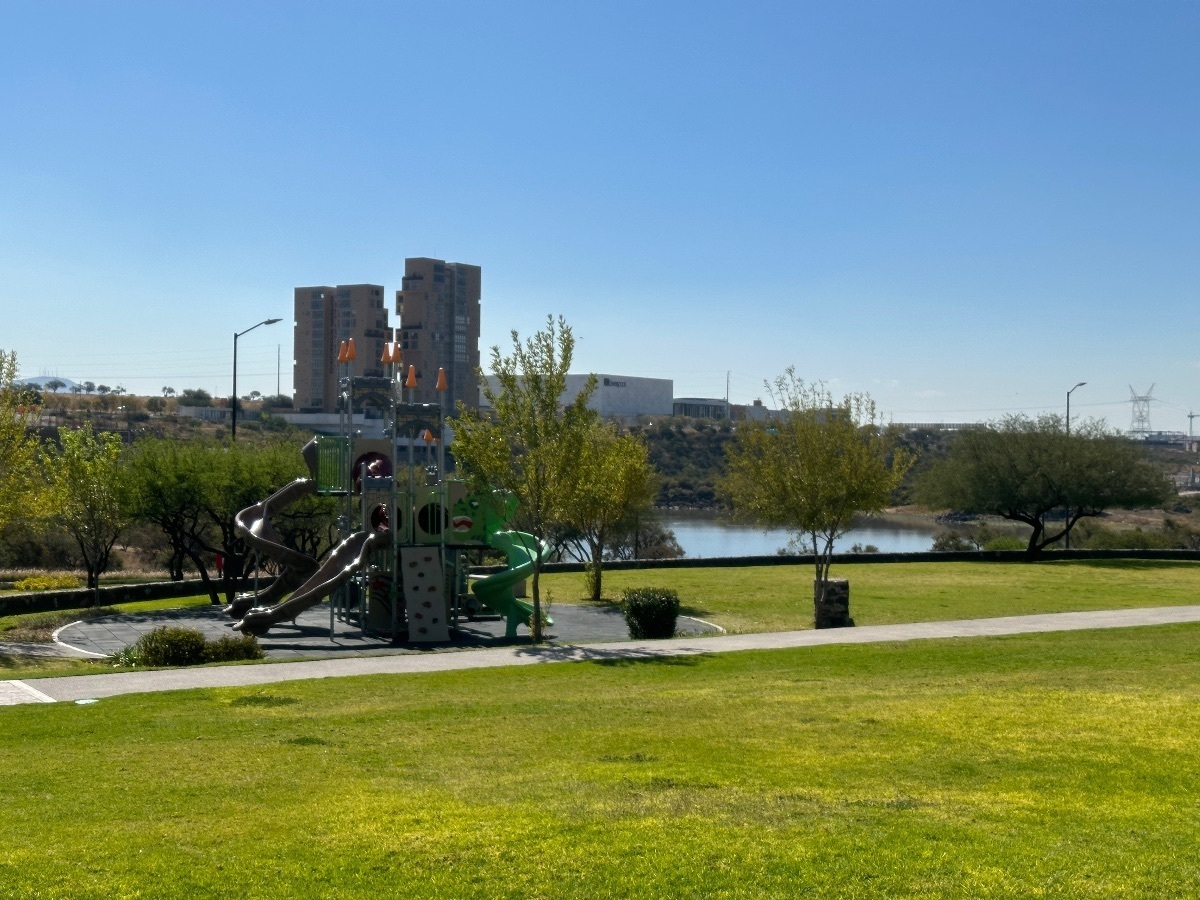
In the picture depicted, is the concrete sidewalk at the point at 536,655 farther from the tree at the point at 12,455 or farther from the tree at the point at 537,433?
the tree at the point at 12,455

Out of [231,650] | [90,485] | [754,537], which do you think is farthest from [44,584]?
[754,537]

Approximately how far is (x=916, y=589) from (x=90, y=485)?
2159 cm

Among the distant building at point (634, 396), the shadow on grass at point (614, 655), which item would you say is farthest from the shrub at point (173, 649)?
the distant building at point (634, 396)

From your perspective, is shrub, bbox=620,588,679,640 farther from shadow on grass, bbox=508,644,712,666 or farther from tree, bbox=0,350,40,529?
tree, bbox=0,350,40,529

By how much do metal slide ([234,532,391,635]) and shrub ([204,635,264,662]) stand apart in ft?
17.4

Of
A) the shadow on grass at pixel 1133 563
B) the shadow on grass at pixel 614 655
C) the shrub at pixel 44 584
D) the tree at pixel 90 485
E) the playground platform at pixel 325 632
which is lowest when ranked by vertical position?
the playground platform at pixel 325 632

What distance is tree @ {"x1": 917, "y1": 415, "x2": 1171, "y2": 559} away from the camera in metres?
51.5

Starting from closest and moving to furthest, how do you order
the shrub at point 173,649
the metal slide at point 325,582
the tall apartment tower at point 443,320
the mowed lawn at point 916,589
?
the shrub at point 173,649, the metal slide at point 325,582, the mowed lawn at point 916,589, the tall apartment tower at point 443,320

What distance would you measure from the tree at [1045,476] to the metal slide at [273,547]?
3147 centimetres

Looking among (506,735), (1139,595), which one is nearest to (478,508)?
(506,735)

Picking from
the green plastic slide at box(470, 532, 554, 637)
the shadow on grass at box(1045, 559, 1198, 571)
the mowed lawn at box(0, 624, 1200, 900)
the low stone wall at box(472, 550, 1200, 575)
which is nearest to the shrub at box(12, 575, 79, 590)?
the green plastic slide at box(470, 532, 554, 637)

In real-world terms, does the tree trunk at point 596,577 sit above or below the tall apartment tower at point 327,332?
below

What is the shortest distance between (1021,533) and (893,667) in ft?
226

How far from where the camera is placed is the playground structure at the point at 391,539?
24.6 m
